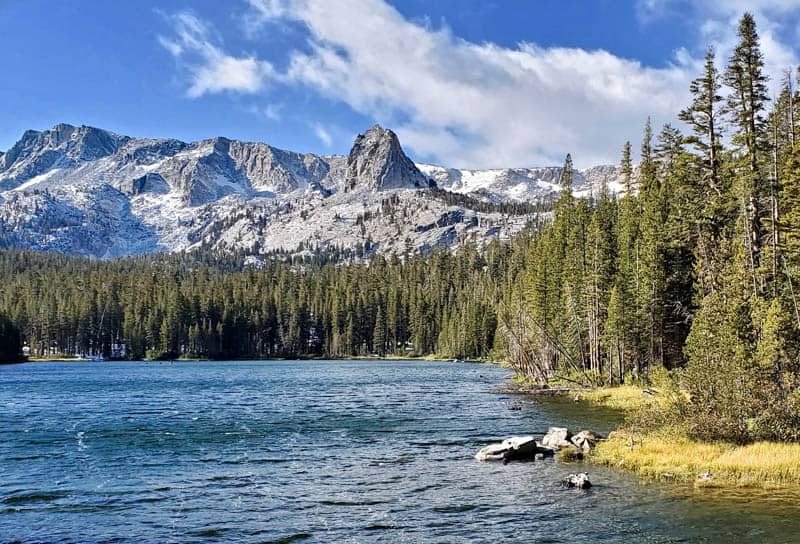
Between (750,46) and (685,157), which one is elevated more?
(750,46)

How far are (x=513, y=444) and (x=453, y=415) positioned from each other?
66.2 feet

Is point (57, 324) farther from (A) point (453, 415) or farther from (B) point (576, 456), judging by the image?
(B) point (576, 456)

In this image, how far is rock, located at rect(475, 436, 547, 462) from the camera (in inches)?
1444

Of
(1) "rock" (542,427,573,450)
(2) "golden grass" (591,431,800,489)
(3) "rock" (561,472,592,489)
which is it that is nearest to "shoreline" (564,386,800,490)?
(2) "golden grass" (591,431,800,489)

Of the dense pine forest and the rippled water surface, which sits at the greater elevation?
the dense pine forest

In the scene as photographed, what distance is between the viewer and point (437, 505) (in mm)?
27859

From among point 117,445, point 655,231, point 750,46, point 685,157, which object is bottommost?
point 117,445

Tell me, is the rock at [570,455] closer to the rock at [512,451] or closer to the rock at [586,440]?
the rock at [586,440]

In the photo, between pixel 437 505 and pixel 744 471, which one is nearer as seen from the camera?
pixel 437 505

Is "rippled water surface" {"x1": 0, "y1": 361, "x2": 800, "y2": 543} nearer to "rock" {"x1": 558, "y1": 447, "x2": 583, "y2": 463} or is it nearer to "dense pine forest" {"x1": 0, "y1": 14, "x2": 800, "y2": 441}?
"rock" {"x1": 558, "y1": 447, "x2": 583, "y2": 463}

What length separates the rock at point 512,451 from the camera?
120 ft

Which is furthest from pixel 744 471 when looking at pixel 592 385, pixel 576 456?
pixel 592 385

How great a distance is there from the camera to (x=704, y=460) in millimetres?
31891

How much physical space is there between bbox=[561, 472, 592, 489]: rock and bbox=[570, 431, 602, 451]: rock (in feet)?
22.1
